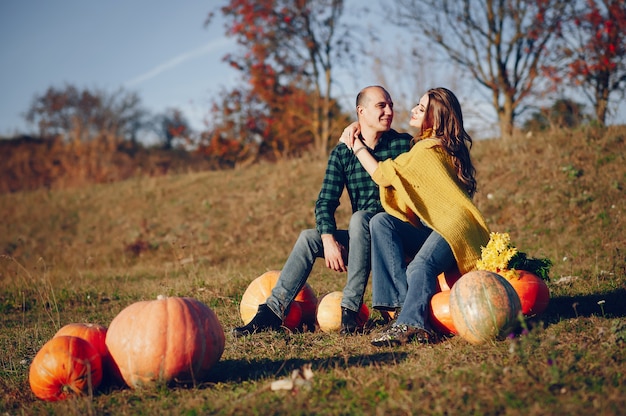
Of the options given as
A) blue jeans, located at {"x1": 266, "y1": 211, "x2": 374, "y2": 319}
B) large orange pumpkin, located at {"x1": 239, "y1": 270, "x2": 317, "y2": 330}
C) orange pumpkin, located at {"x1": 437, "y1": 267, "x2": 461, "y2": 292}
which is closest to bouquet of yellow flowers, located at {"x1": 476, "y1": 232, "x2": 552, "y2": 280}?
orange pumpkin, located at {"x1": 437, "y1": 267, "x2": 461, "y2": 292}

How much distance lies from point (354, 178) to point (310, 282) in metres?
2.57

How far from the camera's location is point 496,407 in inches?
99.2

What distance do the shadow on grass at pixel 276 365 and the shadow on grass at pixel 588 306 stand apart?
1.43 meters

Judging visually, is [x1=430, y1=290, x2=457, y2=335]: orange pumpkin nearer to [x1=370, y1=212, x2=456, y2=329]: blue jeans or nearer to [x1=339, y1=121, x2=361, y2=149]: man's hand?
[x1=370, y1=212, x2=456, y2=329]: blue jeans

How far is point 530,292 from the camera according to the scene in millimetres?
4074

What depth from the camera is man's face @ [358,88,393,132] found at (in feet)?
15.3

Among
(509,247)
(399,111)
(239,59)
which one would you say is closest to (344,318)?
(509,247)

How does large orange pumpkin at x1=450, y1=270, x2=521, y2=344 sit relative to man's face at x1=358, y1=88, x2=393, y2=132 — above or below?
below

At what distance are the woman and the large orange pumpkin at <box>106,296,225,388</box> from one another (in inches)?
51.7

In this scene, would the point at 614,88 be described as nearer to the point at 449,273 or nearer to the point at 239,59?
the point at 449,273

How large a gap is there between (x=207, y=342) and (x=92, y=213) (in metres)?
12.9

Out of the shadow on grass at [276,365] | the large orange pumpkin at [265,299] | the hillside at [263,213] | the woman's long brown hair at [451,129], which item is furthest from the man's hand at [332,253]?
the hillside at [263,213]

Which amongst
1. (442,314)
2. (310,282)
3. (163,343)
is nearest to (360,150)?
(442,314)

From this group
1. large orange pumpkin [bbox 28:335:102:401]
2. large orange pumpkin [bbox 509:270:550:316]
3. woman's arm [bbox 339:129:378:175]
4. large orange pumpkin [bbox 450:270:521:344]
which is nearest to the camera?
large orange pumpkin [bbox 28:335:102:401]
